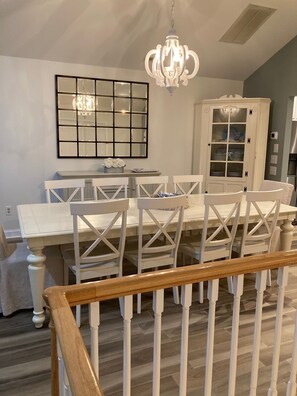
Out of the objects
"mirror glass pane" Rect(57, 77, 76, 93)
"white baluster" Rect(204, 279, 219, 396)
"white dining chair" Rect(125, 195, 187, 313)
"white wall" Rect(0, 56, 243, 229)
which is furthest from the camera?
"mirror glass pane" Rect(57, 77, 76, 93)

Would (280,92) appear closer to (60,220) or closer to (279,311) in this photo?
(60,220)

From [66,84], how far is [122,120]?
96 centimetres

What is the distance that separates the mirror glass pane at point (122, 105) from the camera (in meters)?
5.05

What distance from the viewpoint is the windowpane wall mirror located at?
4.77 metres

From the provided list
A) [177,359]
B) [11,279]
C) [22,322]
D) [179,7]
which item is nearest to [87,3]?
[179,7]

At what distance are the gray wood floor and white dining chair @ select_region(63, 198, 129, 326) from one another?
33 cm

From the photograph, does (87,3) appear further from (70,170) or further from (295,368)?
(295,368)

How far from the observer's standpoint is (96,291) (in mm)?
1052

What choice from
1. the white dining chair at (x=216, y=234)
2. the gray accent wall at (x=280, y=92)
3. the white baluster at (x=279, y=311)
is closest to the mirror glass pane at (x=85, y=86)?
the gray accent wall at (x=280, y=92)

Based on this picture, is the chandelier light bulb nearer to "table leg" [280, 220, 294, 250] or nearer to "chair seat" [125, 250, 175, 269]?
"chair seat" [125, 250, 175, 269]

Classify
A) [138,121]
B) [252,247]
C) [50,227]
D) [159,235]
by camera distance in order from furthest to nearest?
[138,121] → [252,247] → [159,235] → [50,227]

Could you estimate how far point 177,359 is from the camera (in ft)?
6.99

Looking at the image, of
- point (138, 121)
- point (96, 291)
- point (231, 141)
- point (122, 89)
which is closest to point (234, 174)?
point (231, 141)

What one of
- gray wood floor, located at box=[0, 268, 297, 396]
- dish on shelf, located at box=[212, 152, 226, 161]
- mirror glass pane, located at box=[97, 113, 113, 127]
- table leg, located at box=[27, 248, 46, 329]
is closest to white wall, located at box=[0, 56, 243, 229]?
mirror glass pane, located at box=[97, 113, 113, 127]
